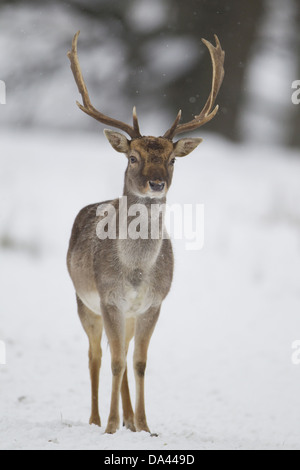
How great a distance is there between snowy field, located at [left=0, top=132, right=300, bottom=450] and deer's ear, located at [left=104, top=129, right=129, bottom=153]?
1.86 metres

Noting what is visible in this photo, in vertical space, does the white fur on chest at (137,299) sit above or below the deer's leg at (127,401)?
above

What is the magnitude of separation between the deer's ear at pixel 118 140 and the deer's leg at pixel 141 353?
3.67ft

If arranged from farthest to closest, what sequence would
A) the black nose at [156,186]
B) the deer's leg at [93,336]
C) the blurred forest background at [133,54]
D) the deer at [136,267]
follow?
the blurred forest background at [133,54] → the deer's leg at [93,336] → the deer at [136,267] → the black nose at [156,186]

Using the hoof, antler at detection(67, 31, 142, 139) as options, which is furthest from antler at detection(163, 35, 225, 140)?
the hoof

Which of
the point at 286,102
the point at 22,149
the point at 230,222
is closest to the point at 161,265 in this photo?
the point at 230,222

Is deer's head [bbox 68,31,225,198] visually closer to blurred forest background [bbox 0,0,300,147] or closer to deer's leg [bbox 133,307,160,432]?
deer's leg [bbox 133,307,160,432]

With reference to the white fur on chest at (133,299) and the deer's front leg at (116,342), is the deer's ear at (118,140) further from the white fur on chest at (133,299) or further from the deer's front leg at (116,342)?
the deer's front leg at (116,342)

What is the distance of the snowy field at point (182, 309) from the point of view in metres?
6.04

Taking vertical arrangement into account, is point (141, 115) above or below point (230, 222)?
above

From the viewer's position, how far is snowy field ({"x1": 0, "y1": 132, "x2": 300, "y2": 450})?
19.8ft

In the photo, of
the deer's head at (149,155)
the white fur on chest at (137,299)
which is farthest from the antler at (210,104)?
the white fur on chest at (137,299)

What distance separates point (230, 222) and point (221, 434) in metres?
7.33

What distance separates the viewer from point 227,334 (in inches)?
352

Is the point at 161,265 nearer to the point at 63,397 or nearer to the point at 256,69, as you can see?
the point at 63,397
